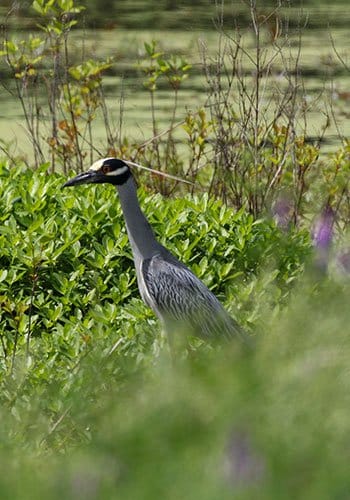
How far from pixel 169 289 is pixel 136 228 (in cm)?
34

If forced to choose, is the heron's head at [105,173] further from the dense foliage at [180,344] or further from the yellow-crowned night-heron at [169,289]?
the dense foliage at [180,344]

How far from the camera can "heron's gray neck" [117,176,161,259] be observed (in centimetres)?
498

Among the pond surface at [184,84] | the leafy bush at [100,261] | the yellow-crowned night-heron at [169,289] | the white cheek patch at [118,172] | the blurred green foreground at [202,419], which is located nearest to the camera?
the blurred green foreground at [202,419]

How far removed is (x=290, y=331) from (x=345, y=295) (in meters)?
0.37

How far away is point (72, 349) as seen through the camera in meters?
4.63

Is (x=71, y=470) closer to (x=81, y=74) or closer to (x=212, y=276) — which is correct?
(x=212, y=276)

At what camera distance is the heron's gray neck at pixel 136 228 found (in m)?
4.98

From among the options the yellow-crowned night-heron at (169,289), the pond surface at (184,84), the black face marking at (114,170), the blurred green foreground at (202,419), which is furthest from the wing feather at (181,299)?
the pond surface at (184,84)

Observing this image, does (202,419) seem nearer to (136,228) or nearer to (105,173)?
(136,228)

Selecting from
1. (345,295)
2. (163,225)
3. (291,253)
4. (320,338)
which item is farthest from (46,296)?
(320,338)

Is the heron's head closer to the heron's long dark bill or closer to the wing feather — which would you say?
the heron's long dark bill

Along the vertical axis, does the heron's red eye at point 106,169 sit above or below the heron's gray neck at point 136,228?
above

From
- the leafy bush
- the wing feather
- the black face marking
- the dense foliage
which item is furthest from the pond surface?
the wing feather

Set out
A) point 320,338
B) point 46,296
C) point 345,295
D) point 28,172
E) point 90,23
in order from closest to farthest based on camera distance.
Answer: point 320,338
point 345,295
point 46,296
point 28,172
point 90,23
